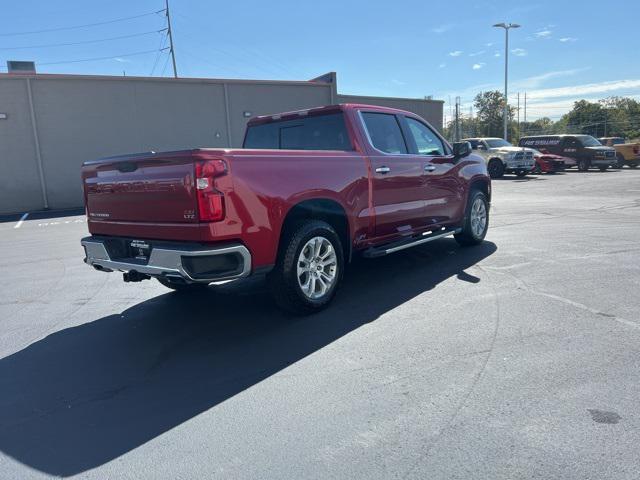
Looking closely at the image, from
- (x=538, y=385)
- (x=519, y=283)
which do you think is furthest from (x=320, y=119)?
(x=538, y=385)

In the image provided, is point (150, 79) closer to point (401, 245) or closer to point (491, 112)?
point (401, 245)

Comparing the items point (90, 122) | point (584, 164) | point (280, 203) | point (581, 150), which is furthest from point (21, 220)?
point (584, 164)

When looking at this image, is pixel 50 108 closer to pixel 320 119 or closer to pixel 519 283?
pixel 320 119

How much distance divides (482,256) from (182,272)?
15.5 feet

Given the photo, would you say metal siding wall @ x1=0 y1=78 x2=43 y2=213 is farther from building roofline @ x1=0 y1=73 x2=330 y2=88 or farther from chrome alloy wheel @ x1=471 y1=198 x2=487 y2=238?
chrome alloy wheel @ x1=471 y1=198 x2=487 y2=238

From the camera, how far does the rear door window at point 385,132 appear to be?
5.73 meters

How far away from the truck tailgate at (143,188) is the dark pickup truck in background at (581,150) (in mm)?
28767

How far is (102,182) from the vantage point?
468 cm

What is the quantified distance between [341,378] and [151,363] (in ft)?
5.01

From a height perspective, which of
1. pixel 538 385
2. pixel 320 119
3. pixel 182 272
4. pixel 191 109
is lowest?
pixel 538 385

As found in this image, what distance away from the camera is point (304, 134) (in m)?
5.81

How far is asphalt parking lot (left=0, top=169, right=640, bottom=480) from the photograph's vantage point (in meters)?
2.60

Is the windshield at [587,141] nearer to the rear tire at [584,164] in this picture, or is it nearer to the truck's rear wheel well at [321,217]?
the rear tire at [584,164]

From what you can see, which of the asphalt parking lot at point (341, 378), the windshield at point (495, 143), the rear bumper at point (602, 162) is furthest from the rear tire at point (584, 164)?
the asphalt parking lot at point (341, 378)
